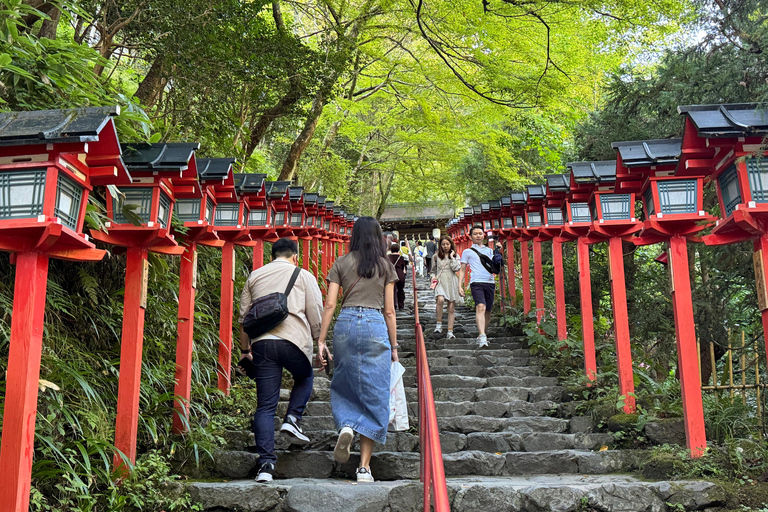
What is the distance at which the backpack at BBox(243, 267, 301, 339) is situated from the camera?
192 inches

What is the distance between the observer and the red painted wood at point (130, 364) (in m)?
4.69

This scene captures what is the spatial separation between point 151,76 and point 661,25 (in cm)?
633

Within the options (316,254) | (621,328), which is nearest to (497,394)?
(621,328)

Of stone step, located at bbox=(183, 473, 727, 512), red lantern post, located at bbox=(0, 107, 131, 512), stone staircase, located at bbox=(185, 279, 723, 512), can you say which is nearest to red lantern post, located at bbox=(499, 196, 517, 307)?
stone staircase, located at bbox=(185, 279, 723, 512)

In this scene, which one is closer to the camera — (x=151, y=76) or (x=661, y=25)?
(x=151, y=76)

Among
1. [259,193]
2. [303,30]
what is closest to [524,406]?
[259,193]

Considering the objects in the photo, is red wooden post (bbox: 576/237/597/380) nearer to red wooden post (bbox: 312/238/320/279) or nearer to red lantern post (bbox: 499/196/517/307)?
red lantern post (bbox: 499/196/517/307)

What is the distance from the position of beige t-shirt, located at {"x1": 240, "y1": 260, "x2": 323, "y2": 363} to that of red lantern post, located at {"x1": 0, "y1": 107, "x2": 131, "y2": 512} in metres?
1.79

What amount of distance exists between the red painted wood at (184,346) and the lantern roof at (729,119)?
455 cm

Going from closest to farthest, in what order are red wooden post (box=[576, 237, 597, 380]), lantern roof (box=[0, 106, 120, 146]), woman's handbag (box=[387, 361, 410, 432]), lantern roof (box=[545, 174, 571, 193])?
1. lantern roof (box=[0, 106, 120, 146])
2. woman's handbag (box=[387, 361, 410, 432])
3. red wooden post (box=[576, 237, 597, 380])
4. lantern roof (box=[545, 174, 571, 193])

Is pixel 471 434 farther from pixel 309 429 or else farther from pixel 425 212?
pixel 425 212

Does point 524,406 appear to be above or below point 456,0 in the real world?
below

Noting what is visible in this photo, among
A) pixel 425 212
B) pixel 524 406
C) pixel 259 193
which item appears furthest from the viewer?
pixel 425 212

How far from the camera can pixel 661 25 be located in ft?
26.1
